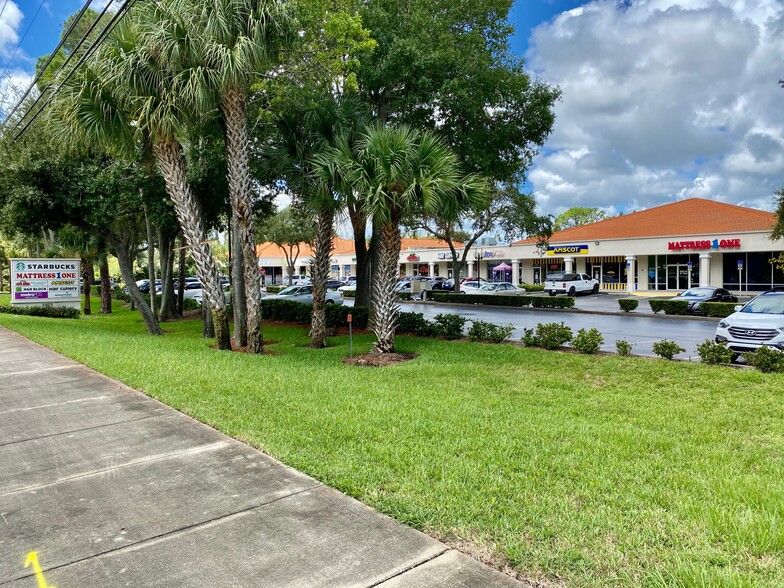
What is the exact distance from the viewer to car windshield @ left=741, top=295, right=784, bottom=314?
12.2m

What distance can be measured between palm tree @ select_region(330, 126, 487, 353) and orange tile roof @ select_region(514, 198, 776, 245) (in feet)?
109

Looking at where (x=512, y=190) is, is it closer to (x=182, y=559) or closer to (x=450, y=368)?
(x=450, y=368)

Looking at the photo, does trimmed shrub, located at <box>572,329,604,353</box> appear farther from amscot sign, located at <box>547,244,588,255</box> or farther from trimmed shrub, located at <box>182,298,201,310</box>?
amscot sign, located at <box>547,244,588,255</box>

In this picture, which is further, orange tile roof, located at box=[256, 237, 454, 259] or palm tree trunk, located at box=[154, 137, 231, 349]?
orange tile roof, located at box=[256, 237, 454, 259]

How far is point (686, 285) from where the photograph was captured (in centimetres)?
4275

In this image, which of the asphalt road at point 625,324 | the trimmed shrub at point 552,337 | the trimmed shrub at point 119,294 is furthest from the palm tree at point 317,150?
the trimmed shrub at point 119,294

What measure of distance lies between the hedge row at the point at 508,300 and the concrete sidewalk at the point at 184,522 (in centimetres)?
2568

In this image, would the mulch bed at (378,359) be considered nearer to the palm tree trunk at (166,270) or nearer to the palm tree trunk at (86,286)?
the palm tree trunk at (166,270)

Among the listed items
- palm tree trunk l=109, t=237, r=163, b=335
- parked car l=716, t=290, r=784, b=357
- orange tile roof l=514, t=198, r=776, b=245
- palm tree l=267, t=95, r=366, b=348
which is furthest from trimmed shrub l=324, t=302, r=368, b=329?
orange tile roof l=514, t=198, r=776, b=245

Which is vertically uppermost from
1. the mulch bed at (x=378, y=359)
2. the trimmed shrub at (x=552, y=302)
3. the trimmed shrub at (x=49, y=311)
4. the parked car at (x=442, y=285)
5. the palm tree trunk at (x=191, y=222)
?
the palm tree trunk at (x=191, y=222)

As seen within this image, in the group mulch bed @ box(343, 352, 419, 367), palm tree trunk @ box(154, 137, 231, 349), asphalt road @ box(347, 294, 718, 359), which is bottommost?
asphalt road @ box(347, 294, 718, 359)

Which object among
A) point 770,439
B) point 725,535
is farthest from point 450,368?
point 725,535

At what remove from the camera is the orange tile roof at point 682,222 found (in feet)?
130

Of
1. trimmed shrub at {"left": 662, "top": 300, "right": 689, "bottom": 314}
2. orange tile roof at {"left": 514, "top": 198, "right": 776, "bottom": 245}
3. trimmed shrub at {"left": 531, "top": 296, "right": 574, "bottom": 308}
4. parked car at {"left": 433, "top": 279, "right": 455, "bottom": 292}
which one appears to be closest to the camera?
trimmed shrub at {"left": 662, "top": 300, "right": 689, "bottom": 314}
